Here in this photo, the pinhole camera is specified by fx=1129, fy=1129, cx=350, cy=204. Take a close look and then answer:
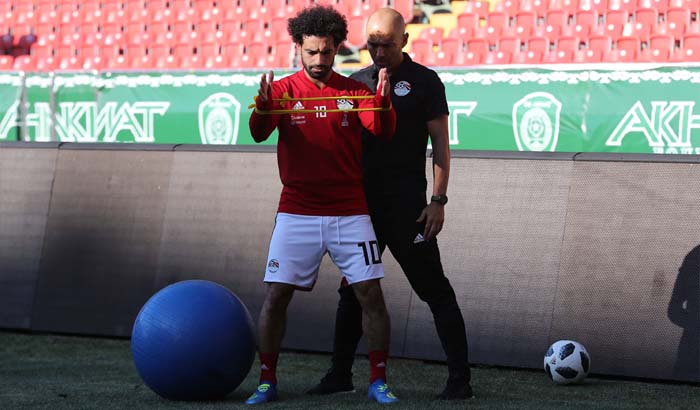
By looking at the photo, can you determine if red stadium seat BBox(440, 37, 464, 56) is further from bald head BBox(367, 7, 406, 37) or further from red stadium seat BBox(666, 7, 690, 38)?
bald head BBox(367, 7, 406, 37)

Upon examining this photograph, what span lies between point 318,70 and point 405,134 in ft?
2.00

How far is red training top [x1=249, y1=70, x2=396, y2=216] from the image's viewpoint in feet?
17.5

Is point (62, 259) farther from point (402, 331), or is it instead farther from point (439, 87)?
point (439, 87)

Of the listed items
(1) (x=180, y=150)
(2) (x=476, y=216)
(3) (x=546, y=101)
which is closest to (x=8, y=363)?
(1) (x=180, y=150)

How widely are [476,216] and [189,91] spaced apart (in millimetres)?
6638

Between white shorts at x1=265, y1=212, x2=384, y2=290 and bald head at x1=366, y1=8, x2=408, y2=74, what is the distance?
31.6 inches

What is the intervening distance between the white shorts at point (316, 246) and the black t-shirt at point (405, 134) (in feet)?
1.03

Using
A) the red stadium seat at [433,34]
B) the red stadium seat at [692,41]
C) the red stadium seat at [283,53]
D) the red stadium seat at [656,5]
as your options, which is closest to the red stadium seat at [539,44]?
the red stadium seat at [656,5]

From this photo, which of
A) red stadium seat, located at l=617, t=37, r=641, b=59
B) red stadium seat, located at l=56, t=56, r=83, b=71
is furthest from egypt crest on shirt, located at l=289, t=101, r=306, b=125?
red stadium seat, located at l=56, t=56, r=83, b=71

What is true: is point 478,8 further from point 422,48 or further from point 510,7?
point 422,48

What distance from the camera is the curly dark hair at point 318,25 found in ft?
17.1

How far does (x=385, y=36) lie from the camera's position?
550cm

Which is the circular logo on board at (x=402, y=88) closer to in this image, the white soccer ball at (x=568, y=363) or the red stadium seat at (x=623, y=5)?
the white soccer ball at (x=568, y=363)

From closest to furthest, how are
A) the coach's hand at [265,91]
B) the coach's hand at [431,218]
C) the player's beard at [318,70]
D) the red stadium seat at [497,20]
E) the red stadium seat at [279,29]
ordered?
1. the coach's hand at [265,91]
2. the player's beard at [318,70]
3. the coach's hand at [431,218]
4. the red stadium seat at [497,20]
5. the red stadium seat at [279,29]
